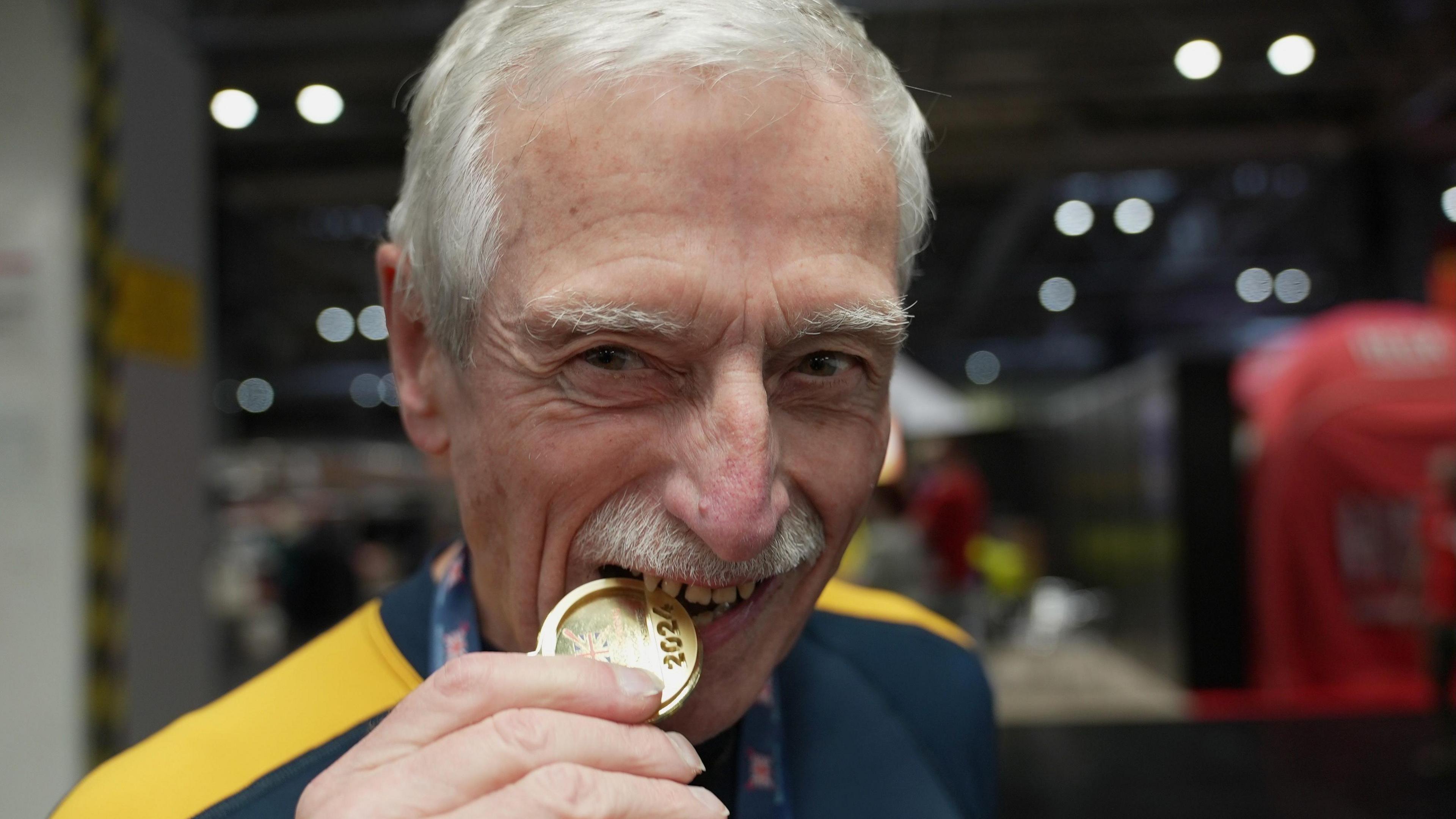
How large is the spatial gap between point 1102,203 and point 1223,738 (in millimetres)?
11569

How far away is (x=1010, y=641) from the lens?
11492 mm

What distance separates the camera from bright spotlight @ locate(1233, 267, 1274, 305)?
20578mm

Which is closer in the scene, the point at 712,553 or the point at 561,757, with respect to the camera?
the point at 561,757

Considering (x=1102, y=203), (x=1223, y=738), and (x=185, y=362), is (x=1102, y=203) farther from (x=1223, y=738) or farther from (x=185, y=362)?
(x=185, y=362)

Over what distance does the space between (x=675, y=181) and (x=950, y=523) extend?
734 cm

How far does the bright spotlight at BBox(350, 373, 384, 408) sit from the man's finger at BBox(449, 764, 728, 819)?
32.3 metres

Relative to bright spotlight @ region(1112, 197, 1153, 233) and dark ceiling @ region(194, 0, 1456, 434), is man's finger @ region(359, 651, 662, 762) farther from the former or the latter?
bright spotlight @ region(1112, 197, 1153, 233)

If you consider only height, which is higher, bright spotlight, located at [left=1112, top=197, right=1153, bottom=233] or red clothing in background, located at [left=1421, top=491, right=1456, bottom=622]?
bright spotlight, located at [left=1112, top=197, right=1153, bottom=233]

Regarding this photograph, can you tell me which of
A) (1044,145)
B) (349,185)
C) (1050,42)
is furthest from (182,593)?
(1044,145)

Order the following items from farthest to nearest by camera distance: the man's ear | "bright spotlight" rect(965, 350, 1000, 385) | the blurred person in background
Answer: "bright spotlight" rect(965, 350, 1000, 385), the blurred person in background, the man's ear

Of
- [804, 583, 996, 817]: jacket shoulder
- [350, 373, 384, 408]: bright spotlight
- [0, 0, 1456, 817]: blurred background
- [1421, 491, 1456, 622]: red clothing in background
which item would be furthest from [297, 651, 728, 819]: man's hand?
[350, 373, 384, 408]: bright spotlight

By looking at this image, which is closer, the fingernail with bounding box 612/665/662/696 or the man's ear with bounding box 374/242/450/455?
the fingernail with bounding box 612/665/662/696

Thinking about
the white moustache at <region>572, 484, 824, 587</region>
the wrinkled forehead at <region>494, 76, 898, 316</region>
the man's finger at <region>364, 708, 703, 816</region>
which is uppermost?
the wrinkled forehead at <region>494, 76, 898, 316</region>

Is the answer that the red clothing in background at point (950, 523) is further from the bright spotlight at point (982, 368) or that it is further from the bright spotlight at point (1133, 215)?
the bright spotlight at point (982, 368)
